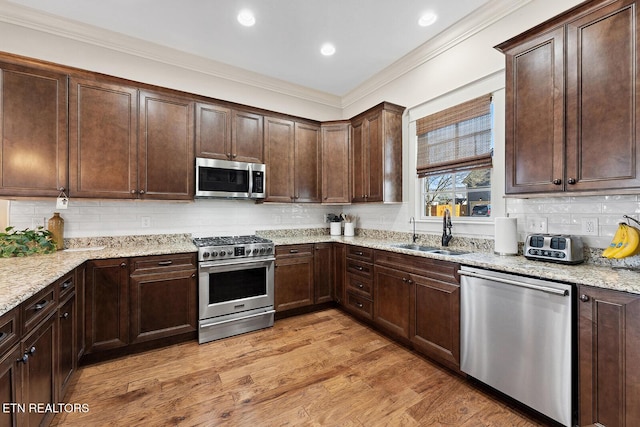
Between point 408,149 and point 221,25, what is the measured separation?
2486 millimetres

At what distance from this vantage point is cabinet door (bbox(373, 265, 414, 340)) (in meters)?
2.65

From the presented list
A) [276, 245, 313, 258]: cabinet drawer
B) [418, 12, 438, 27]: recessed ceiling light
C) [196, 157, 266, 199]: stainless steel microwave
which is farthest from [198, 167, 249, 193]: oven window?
[418, 12, 438, 27]: recessed ceiling light

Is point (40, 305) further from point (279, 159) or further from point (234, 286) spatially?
point (279, 159)

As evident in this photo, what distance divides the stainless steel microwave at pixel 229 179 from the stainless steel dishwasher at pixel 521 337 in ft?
7.98

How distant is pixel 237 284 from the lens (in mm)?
3037

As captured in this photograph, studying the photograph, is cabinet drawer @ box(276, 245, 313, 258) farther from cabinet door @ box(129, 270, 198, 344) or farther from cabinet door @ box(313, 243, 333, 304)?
cabinet door @ box(129, 270, 198, 344)

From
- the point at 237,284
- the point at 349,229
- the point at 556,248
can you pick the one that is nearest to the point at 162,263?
the point at 237,284

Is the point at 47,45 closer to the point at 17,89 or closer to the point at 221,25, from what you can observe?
the point at 17,89

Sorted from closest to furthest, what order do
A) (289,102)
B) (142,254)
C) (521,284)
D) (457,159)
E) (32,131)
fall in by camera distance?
(521,284)
(32,131)
(142,254)
(457,159)
(289,102)

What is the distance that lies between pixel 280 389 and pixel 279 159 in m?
2.63

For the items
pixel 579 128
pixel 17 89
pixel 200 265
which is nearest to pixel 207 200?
pixel 200 265

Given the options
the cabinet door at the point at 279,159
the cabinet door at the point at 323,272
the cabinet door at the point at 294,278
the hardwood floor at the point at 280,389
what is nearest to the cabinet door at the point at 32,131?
the hardwood floor at the point at 280,389

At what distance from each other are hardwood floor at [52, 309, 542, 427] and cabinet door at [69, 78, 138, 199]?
1627mm

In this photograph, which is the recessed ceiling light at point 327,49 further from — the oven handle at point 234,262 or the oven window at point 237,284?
the oven window at point 237,284
